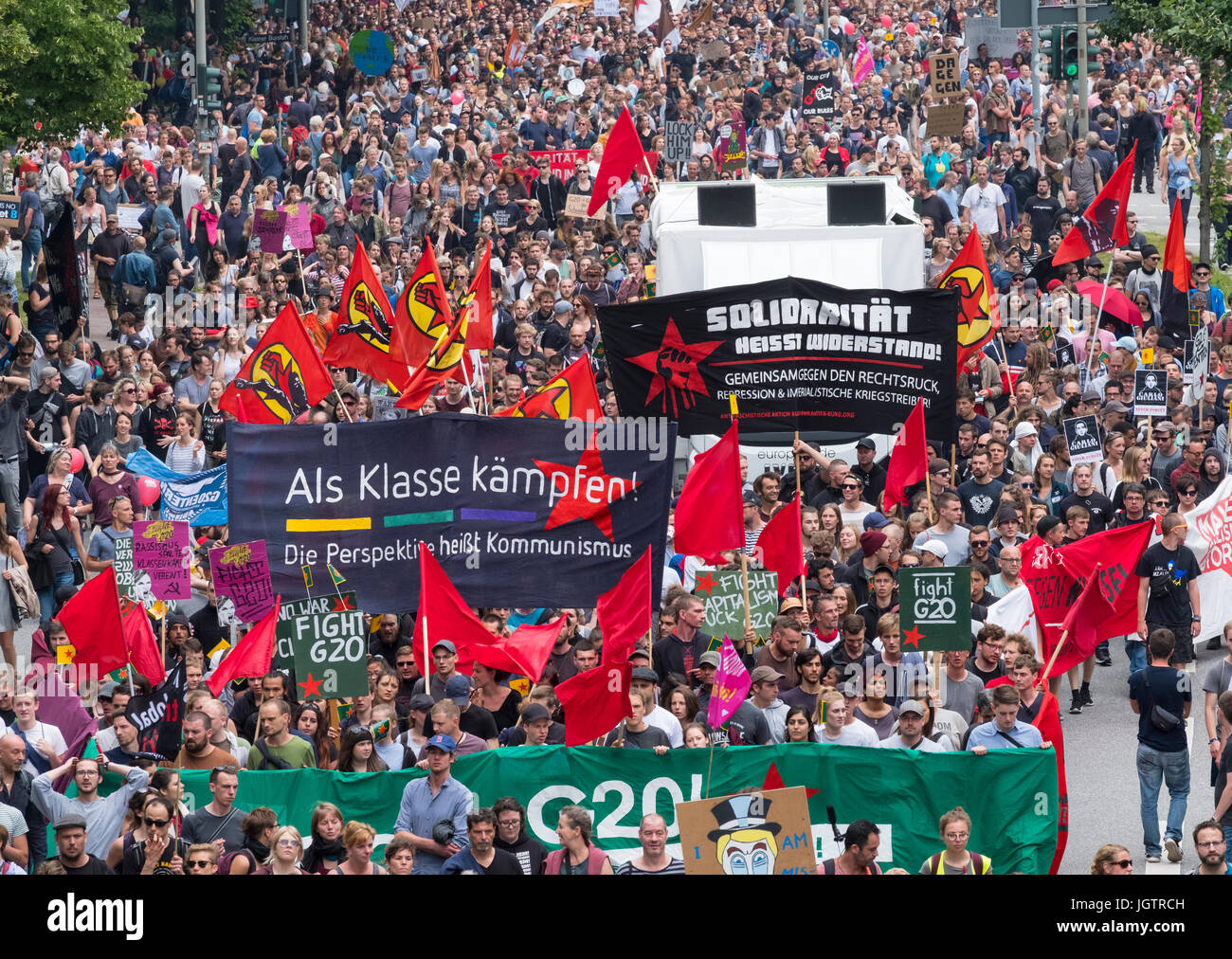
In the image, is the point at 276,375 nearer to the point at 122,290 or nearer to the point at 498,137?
the point at 122,290

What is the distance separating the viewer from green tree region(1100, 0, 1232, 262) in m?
20.4

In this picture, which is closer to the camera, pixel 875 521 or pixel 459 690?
pixel 459 690

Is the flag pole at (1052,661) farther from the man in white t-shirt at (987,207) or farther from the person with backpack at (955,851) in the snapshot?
the man in white t-shirt at (987,207)

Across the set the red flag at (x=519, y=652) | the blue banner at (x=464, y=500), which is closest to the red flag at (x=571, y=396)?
the blue banner at (x=464, y=500)

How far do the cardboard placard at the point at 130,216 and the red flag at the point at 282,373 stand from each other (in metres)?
8.22

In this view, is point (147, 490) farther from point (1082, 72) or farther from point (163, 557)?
point (1082, 72)

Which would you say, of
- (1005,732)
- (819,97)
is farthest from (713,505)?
(819,97)

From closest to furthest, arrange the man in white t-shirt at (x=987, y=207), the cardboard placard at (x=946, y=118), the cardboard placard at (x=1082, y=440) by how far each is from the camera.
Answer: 1. the cardboard placard at (x=1082, y=440)
2. the man in white t-shirt at (x=987, y=207)
3. the cardboard placard at (x=946, y=118)

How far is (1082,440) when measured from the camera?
613 inches

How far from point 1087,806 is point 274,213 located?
44.4 feet

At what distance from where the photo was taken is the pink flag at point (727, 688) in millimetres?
11477

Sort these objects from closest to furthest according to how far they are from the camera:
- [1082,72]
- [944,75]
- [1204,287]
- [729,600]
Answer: [729,600], [1204,287], [944,75], [1082,72]

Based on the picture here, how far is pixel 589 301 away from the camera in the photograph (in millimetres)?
21109

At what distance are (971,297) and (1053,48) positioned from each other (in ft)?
44.5
